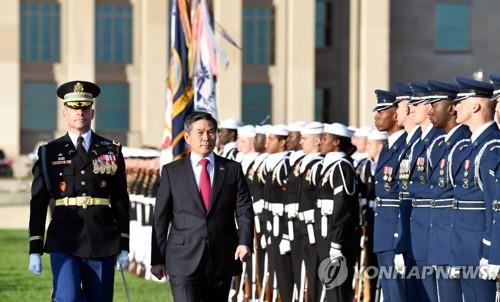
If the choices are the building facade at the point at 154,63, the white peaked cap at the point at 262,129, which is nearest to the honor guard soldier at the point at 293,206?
the white peaked cap at the point at 262,129

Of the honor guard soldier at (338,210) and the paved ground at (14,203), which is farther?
the paved ground at (14,203)

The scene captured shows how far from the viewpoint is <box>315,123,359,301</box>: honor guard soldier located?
13180mm

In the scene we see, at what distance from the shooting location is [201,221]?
10.5 m

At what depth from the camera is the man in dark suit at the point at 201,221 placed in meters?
10.4

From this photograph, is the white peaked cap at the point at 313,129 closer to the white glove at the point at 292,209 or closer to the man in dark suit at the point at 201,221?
the white glove at the point at 292,209

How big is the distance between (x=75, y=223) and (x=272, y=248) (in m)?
4.71

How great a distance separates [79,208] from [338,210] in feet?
9.98

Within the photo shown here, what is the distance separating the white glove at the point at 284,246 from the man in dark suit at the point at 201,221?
13.5 feet

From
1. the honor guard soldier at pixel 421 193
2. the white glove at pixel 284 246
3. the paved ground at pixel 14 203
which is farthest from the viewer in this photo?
the paved ground at pixel 14 203

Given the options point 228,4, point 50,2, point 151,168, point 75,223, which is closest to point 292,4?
point 228,4

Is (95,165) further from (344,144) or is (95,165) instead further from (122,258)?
(344,144)

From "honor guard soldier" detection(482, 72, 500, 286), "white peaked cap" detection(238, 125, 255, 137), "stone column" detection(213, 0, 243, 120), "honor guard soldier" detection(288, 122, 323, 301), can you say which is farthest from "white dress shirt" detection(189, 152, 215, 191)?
"stone column" detection(213, 0, 243, 120)

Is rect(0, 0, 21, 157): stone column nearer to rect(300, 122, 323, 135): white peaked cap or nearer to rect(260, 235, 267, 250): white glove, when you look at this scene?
rect(260, 235, 267, 250): white glove

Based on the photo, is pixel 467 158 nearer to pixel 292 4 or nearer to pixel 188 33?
pixel 188 33
